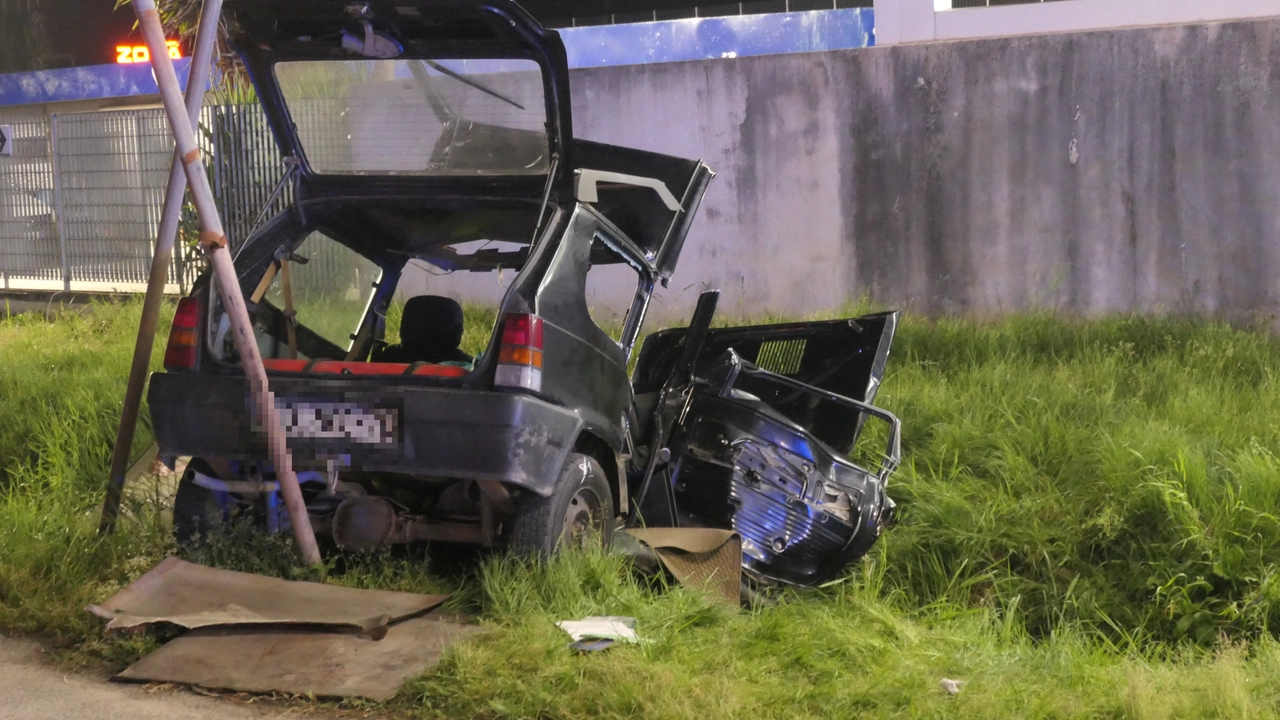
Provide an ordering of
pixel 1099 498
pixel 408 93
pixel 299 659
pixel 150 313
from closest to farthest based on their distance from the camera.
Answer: pixel 299 659 < pixel 150 313 < pixel 408 93 < pixel 1099 498

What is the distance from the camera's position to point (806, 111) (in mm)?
9289

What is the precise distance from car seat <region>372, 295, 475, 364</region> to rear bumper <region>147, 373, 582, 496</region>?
99cm

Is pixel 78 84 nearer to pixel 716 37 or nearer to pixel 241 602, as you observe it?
pixel 716 37

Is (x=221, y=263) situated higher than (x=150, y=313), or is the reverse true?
(x=221, y=263)

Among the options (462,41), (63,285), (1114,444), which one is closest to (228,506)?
(462,41)

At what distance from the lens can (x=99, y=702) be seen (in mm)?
3443

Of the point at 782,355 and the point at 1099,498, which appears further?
the point at 782,355

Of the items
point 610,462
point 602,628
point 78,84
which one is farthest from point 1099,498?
point 78,84

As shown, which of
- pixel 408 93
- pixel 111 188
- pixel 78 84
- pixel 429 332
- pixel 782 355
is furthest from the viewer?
pixel 78 84

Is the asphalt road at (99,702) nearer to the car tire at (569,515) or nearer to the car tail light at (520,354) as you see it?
the car tire at (569,515)

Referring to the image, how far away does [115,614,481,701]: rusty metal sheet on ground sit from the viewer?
3.45 meters

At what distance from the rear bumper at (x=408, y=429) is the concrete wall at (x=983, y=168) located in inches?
219

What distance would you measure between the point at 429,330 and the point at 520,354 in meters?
1.23

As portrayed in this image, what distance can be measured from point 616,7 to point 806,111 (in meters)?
13.0
